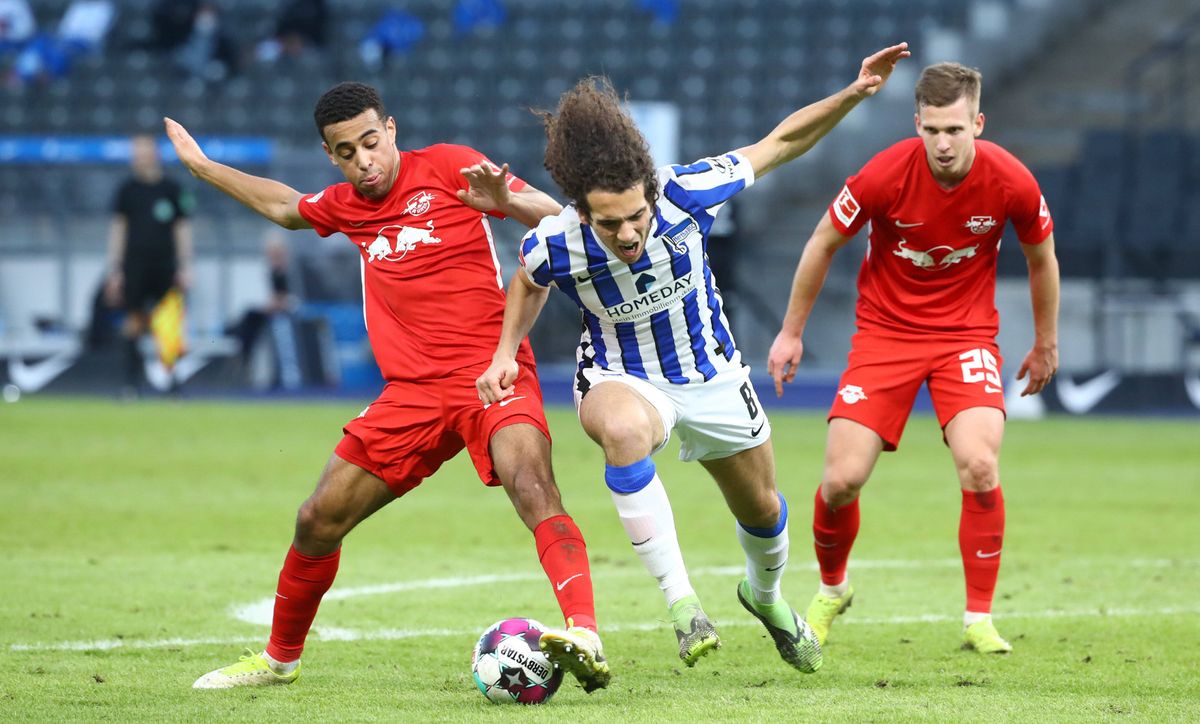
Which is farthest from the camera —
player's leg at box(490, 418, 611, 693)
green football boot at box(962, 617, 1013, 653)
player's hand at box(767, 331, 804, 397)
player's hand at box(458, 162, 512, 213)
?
player's hand at box(767, 331, 804, 397)

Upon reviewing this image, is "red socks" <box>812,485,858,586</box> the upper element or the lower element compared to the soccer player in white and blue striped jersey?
lower

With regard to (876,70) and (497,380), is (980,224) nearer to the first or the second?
(876,70)

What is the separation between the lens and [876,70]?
5.57m

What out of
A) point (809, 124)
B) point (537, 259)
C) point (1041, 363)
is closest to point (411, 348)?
point (537, 259)

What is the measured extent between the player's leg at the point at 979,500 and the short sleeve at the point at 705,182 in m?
1.37

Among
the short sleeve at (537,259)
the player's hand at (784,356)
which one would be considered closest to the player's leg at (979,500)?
the player's hand at (784,356)

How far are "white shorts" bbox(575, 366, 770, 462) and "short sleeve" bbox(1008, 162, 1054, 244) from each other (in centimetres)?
136

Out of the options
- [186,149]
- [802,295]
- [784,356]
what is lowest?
[784,356]

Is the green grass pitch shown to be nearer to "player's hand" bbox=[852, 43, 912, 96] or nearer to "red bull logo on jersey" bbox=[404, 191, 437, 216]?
"red bull logo on jersey" bbox=[404, 191, 437, 216]

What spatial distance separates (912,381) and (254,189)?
2.57 meters

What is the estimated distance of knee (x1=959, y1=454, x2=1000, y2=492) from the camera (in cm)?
598

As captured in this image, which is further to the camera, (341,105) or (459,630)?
(459,630)

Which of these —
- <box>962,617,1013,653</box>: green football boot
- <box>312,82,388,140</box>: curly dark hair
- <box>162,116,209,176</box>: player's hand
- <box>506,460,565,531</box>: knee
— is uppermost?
<box>312,82,388,140</box>: curly dark hair

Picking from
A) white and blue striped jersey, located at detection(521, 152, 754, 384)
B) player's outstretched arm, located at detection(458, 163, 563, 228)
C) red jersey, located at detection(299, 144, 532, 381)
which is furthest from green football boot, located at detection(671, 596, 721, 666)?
player's outstretched arm, located at detection(458, 163, 563, 228)
